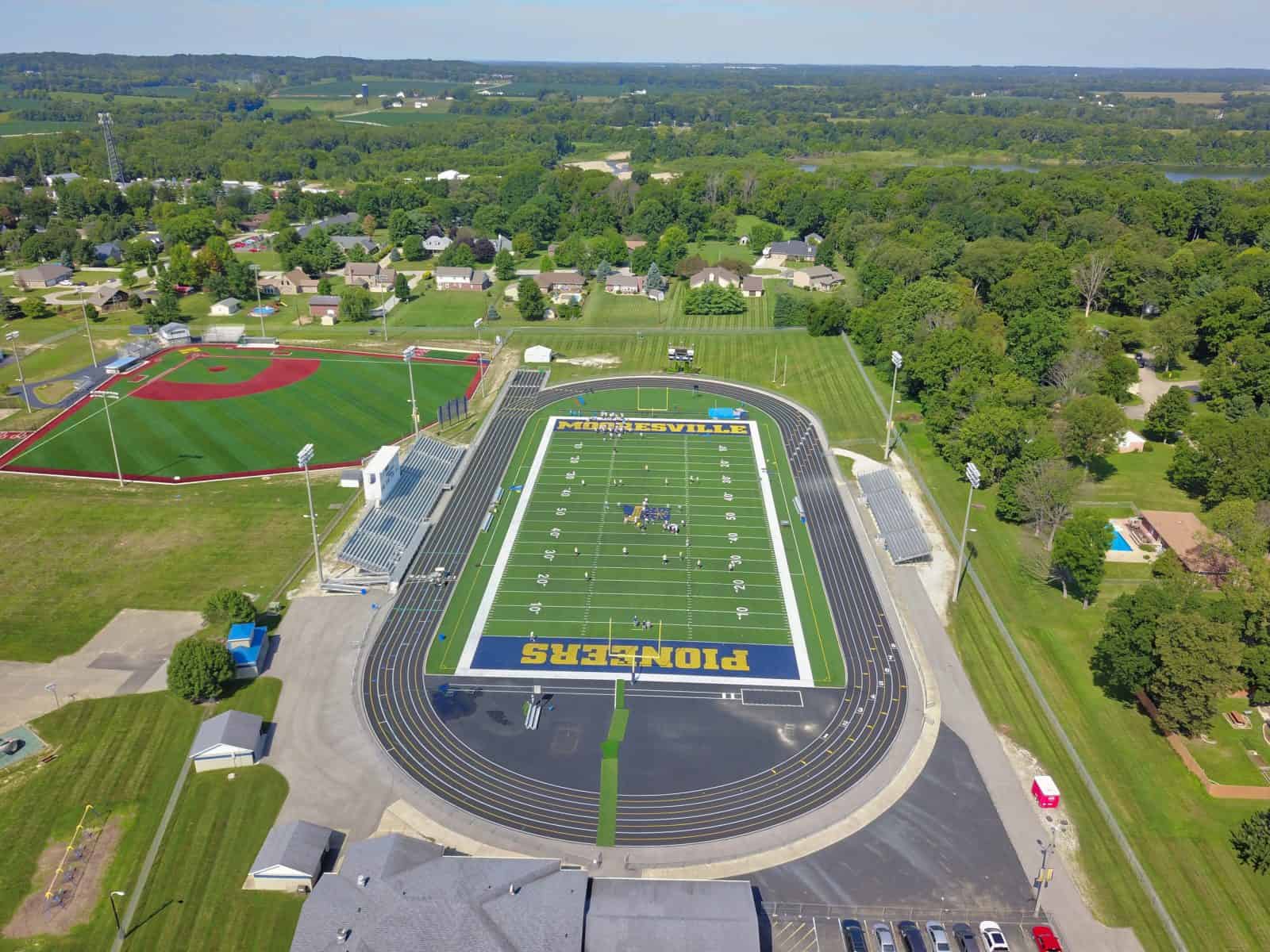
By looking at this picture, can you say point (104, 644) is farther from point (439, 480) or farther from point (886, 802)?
point (886, 802)

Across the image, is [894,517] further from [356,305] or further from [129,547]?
[356,305]

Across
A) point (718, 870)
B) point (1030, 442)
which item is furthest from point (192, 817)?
point (1030, 442)

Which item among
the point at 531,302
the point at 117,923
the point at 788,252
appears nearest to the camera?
the point at 117,923

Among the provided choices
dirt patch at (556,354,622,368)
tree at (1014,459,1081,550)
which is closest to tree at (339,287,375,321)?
dirt patch at (556,354,622,368)

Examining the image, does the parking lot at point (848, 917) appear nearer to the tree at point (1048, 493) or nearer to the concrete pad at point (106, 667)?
the tree at point (1048, 493)

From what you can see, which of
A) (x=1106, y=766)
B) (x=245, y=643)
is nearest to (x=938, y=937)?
(x=1106, y=766)
